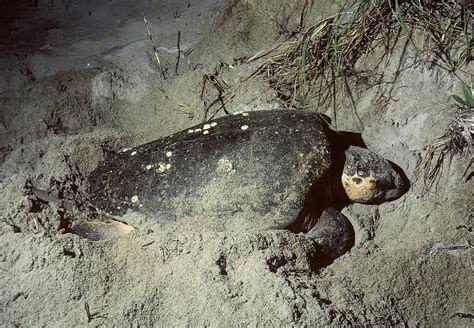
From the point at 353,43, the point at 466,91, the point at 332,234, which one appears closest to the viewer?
the point at 466,91

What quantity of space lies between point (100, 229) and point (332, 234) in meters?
1.29

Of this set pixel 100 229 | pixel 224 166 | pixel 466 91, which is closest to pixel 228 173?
pixel 224 166

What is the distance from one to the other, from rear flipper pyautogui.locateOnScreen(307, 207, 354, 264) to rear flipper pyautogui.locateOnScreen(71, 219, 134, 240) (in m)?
1.05

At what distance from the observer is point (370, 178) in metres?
2.02

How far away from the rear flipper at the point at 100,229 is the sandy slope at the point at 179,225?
10 centimetres

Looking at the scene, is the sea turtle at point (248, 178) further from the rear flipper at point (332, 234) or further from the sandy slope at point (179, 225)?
the sandy slope at point (179, 225)

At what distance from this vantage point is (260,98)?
2.52 metres

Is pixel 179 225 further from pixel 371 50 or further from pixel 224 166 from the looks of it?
pixel 371 50

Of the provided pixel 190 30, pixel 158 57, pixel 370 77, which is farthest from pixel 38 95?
pixel 370 77

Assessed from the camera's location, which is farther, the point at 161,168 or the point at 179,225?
the point at 161,168

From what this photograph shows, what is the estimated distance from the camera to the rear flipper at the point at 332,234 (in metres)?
1.88

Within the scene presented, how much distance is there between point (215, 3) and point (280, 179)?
1793 millimetres

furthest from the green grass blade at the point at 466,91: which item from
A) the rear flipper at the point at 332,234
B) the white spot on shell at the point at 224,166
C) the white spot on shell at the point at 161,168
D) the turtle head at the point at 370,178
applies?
the white spot on shell at the point at 161,168

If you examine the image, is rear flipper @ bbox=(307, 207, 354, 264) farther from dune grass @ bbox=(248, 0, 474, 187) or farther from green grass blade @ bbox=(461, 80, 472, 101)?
green grass blade @ bbox=(461, 80, 472, 101)
